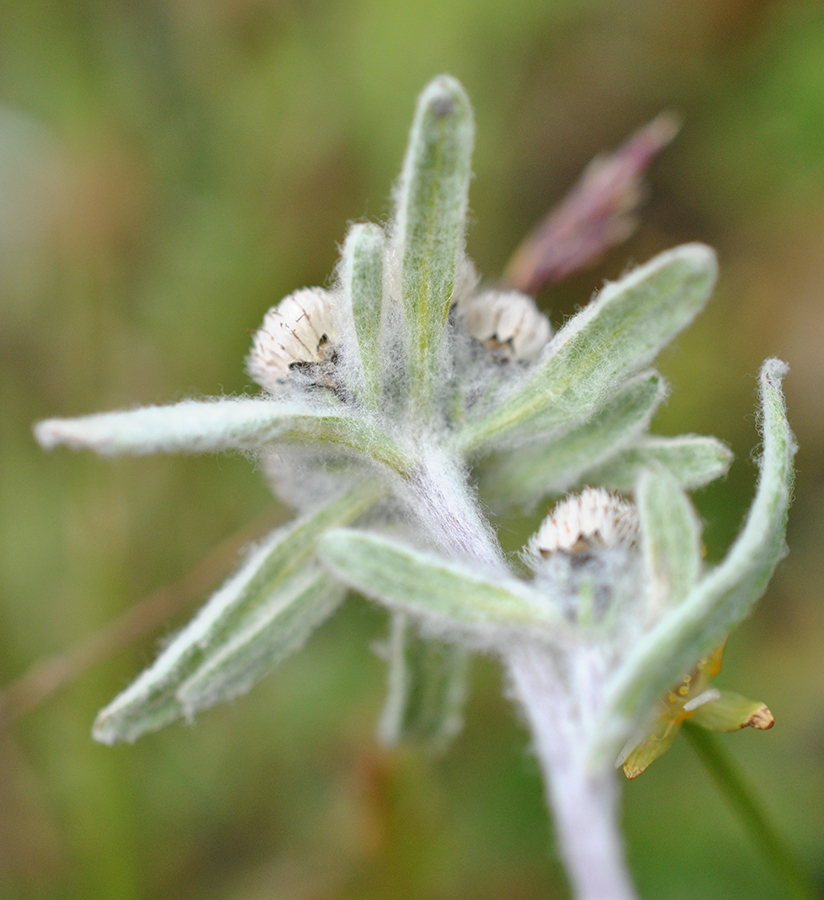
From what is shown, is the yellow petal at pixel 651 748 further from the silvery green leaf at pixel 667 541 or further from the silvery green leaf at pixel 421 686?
the silvery green leaf at pixel 421 686

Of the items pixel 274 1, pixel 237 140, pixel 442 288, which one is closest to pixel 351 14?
pixel 274 1

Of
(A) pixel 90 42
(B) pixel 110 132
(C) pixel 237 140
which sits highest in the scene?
(A) pixel 90 42

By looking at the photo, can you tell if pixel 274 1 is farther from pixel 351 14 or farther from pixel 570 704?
pixel 570 704

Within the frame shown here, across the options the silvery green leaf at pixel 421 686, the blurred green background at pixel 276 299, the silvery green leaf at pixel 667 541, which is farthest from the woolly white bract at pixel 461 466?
the blurred green background at pixel 276 299

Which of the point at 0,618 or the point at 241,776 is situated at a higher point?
the point at 0,618

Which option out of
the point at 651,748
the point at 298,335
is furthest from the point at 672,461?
the point at 298,335

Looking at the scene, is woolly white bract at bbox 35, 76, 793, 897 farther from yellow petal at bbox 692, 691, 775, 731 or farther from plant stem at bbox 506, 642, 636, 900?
yellow petal at bbox 692, 691, 775, 731

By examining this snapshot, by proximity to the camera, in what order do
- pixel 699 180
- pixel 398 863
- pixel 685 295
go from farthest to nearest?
pixel 699 180 < pixel 398 863 < pixel 685 295
